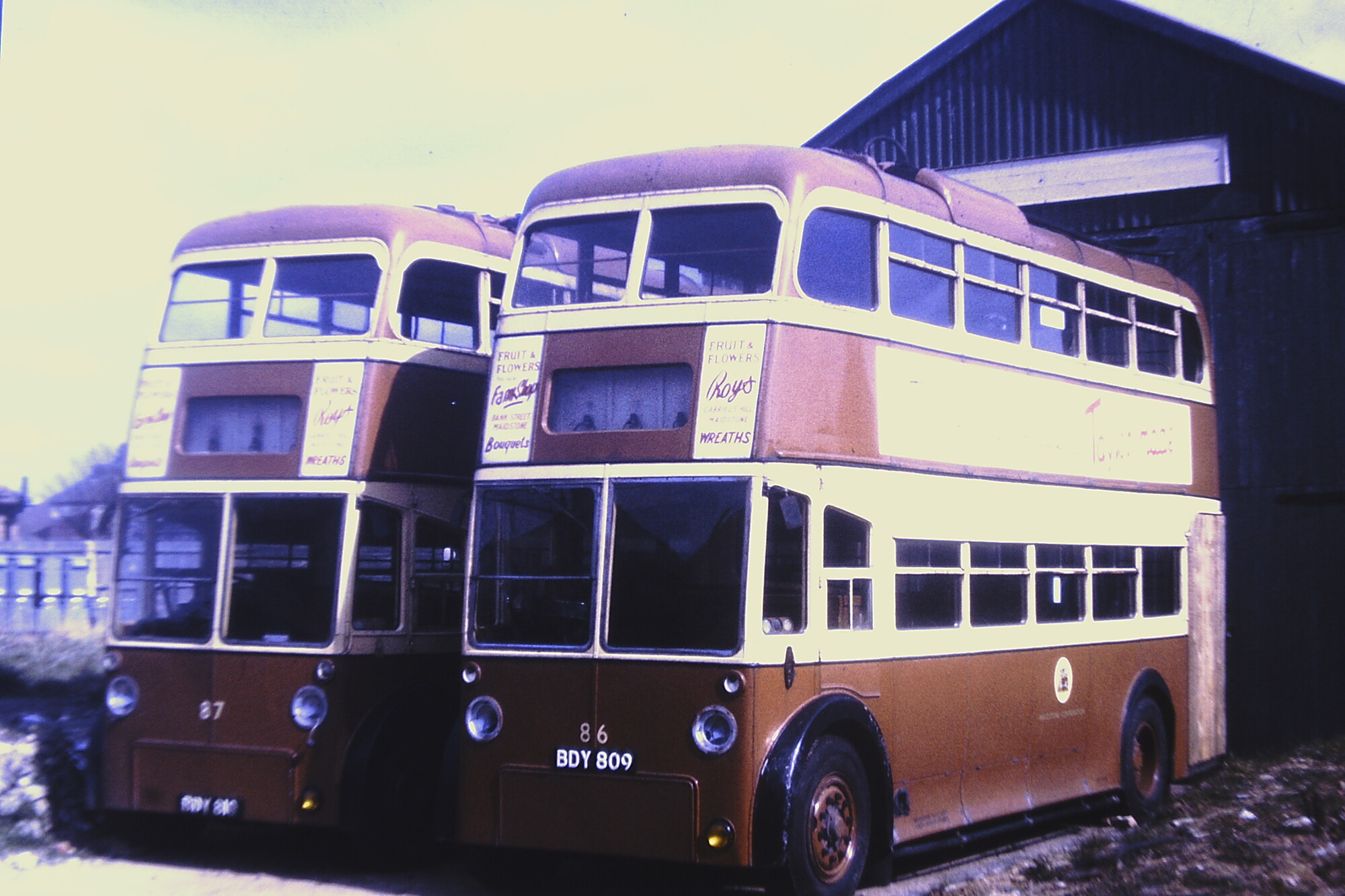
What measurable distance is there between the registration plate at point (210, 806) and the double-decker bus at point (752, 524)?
6.60 feet

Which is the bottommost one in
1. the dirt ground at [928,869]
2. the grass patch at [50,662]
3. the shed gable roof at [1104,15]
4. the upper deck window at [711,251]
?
the dirt ground at [928,869]

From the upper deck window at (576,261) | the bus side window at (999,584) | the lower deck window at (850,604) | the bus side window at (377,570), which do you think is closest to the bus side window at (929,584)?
the bus side window at (999,584)

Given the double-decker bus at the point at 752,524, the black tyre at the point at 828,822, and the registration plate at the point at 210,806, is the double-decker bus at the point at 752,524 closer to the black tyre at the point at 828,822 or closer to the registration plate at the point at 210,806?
the black tyre at the point at 828,822

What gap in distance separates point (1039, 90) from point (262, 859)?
40.5 ft

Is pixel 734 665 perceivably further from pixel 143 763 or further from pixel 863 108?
pixel 863 108

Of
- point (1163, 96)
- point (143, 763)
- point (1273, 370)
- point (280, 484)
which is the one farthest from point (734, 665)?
point (1163, 96)

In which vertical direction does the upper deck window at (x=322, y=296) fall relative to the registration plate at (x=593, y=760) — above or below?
above

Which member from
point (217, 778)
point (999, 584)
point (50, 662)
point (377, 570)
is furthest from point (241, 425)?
point (50, 662)

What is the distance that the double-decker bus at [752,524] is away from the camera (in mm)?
8648

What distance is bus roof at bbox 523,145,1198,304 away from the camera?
30.5ft

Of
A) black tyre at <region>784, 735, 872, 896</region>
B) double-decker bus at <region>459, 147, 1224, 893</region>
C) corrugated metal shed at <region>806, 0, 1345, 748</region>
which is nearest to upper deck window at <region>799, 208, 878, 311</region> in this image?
double-decker bus at <region>459, 147, 1224, 893</region>

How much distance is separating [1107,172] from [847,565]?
32.2 ft

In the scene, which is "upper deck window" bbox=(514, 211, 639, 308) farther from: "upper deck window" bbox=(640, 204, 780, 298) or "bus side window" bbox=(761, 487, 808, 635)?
"bus side window" bbox=(761, 487, 808, 635)

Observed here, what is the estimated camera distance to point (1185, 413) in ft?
46.2
